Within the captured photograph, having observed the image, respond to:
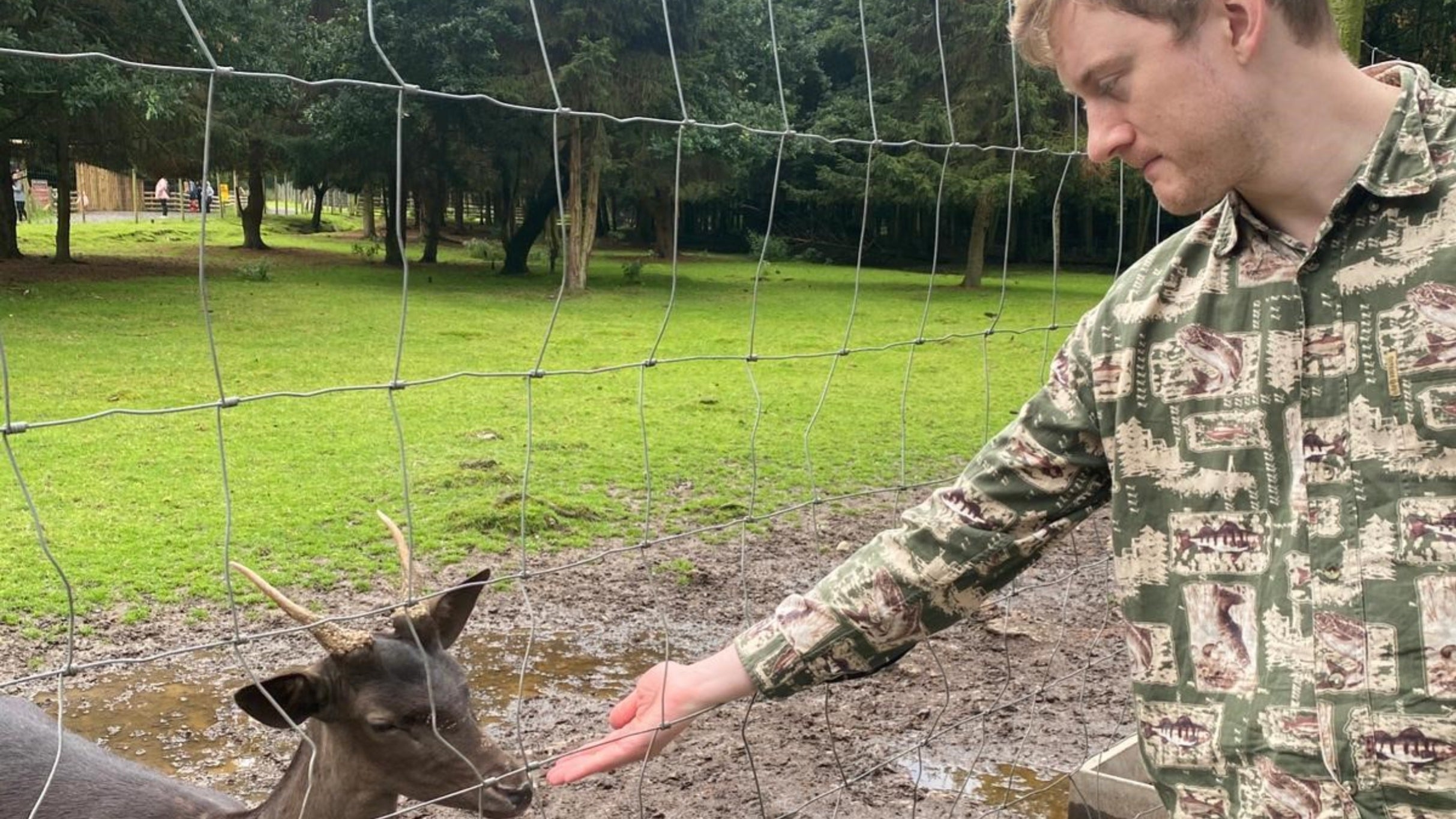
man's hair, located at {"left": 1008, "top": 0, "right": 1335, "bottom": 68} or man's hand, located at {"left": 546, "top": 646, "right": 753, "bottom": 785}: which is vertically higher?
man's hair, located at {"left": 1008, "top": 0, "right": 1335, "bottom": 68}

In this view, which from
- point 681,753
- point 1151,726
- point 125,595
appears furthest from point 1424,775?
point 125,595

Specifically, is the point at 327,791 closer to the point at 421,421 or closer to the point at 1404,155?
the point at 1404,155

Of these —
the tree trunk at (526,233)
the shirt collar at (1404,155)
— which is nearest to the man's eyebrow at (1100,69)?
the shirt collar at (1404,155)

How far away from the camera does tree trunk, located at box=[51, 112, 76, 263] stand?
564 inches

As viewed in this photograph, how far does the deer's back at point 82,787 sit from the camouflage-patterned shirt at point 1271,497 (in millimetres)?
1847

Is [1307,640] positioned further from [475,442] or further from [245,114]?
[245,114]

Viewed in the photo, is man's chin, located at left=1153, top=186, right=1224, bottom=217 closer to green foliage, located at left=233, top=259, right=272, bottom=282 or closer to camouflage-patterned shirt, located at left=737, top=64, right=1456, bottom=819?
camouflage-patterned shirt, located at left=737, top=64, right=1456, bottom=819

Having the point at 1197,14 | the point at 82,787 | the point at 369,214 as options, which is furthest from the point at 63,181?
the point at 1197,14

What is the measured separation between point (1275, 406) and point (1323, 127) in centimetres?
29

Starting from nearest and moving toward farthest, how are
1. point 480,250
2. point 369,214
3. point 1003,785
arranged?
1. point 1003,785
2. point 480,250
3. point 369,214

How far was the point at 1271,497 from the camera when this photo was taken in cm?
136

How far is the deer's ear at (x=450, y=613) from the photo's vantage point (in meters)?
2.73

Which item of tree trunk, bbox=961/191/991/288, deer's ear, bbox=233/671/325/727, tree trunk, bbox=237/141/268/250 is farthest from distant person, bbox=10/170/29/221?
deer's ear, bbox=233/671/325/727

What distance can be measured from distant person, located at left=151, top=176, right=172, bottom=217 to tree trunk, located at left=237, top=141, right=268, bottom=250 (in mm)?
4069
